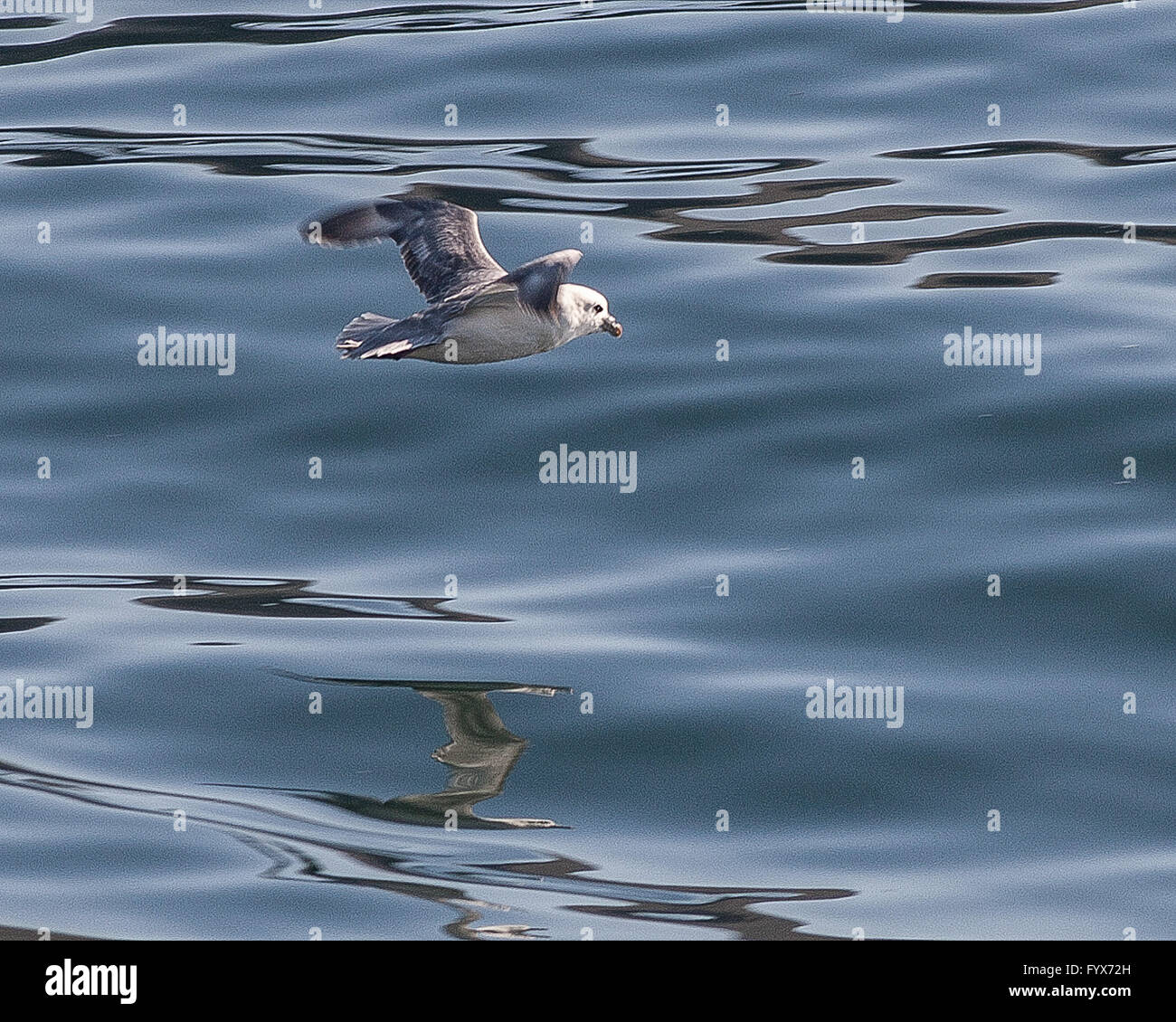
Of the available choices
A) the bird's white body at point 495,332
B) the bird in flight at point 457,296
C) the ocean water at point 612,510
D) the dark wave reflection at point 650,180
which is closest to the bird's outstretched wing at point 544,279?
the bird in flight at point 457,296

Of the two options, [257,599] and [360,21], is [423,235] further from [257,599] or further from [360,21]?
[360,21]

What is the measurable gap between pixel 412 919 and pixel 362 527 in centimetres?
470

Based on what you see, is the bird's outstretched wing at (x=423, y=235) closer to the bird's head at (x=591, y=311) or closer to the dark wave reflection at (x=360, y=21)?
the bird's head at (x=591, y=311)

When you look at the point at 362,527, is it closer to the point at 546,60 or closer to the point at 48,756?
the point at 48,756

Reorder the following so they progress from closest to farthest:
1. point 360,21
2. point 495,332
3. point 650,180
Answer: point 495,332 < point 650,180 < point 360,21

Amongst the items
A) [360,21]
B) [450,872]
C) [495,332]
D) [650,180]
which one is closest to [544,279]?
[495,332]

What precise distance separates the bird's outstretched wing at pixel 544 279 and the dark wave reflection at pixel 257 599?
3.63 meters

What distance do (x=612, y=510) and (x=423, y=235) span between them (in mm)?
3650

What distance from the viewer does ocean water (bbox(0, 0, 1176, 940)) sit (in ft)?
35.9

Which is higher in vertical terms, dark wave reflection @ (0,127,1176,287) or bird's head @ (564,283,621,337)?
dark wave reflection @ (0,127,1176,287)

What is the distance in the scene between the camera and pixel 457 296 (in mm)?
10484

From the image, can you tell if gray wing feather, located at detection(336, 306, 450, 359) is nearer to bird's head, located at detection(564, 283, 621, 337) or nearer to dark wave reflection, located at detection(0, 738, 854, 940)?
bird's head, located at detection(564, 283, 621, 337)

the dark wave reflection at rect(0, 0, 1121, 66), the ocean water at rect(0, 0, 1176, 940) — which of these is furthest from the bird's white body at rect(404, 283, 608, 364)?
the dark wave reflection at rect(0, 0, 1121, 66)

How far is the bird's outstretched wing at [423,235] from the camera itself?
11.0m
